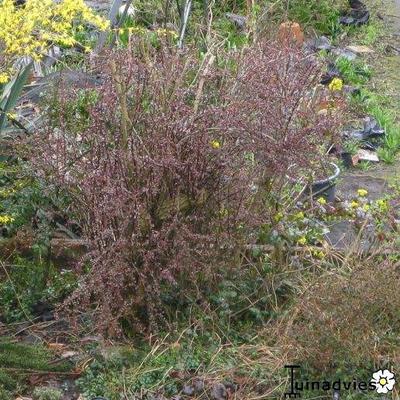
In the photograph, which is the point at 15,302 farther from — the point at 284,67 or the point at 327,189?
the point at 327,189

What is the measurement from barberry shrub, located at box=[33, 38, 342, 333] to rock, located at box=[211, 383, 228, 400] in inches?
18.5

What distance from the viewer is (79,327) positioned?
477 cm

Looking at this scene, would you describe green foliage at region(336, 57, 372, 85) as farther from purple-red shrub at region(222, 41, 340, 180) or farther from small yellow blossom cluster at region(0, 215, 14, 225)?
small yellow blossom cluster at region(0, 215, 14, 225)

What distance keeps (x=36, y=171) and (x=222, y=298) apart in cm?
129

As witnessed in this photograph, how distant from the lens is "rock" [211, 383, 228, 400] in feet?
14.3

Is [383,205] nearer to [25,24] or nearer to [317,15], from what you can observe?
[25,24]

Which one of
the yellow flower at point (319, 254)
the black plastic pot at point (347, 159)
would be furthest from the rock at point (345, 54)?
the yellow flower at point (319, 254)

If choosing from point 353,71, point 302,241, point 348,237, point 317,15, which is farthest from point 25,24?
point 317,15

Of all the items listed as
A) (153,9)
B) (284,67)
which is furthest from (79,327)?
(153,9)

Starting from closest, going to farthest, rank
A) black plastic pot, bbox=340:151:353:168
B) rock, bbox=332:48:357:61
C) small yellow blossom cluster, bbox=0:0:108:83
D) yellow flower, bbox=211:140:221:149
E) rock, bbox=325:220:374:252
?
yellow flower, bbox=211:140:221:149 → small yellow blossom cluster, bbox=0:0:108:83 → rock, bbox=325:220:374:252 → black plastic pot, bbox=340:151:353:168 → rock, bbox=332:48:357:61

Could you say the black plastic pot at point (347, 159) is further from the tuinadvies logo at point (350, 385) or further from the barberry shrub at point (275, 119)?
the tuinadvies logo at point (350, 385)

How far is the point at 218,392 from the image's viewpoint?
172 inches

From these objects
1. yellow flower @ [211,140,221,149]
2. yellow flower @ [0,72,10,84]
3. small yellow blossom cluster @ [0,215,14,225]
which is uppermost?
yellow flower @ [0,72,10,84]

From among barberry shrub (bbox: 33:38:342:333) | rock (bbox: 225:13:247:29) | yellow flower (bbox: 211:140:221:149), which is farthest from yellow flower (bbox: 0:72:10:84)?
rock (bbox: 225:13:247:29)
